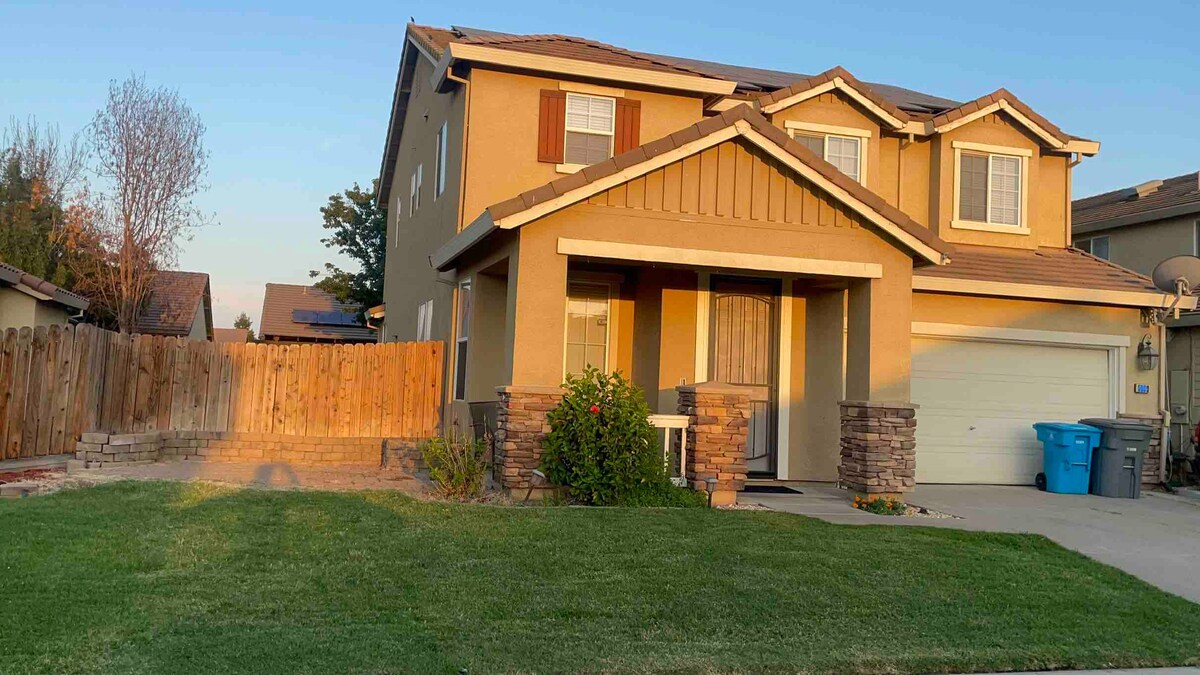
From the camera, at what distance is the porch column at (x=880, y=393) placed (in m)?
11.3

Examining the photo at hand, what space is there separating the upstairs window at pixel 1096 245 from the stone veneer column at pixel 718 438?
1413 centimetres

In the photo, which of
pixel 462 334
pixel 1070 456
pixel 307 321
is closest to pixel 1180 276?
pixel 1070 456

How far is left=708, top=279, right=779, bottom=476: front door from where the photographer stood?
1341 cm

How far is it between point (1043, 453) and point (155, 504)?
38.9ft

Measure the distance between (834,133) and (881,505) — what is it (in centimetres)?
648

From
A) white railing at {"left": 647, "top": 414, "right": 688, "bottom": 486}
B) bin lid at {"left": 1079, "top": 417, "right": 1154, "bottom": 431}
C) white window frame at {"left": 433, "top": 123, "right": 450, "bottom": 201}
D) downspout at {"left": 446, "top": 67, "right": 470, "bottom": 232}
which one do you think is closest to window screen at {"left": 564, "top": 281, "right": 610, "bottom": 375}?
downspout at {"left": 446, "top": 67, "right": 470, "bottom": 232}

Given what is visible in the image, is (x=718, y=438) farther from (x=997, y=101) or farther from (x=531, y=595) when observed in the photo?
(x=997, y=101)

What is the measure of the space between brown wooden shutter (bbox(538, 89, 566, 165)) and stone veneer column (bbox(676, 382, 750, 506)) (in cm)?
457

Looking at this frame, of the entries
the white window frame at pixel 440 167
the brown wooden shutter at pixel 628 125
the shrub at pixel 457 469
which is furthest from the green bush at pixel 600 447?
the white window frame at pixel 440 167

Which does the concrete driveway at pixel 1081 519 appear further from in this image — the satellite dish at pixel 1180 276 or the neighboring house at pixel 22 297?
the neighboring house at pixel 22 297

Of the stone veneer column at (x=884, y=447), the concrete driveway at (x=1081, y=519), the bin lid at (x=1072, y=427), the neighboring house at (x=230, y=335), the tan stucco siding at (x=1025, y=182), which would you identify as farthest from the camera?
the neighboring house at (x=230, y=335)

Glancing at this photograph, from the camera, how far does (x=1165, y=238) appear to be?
19.7 meters

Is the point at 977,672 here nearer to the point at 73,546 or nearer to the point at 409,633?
the point at 409,633

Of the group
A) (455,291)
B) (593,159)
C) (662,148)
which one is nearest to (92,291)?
(455,291)
